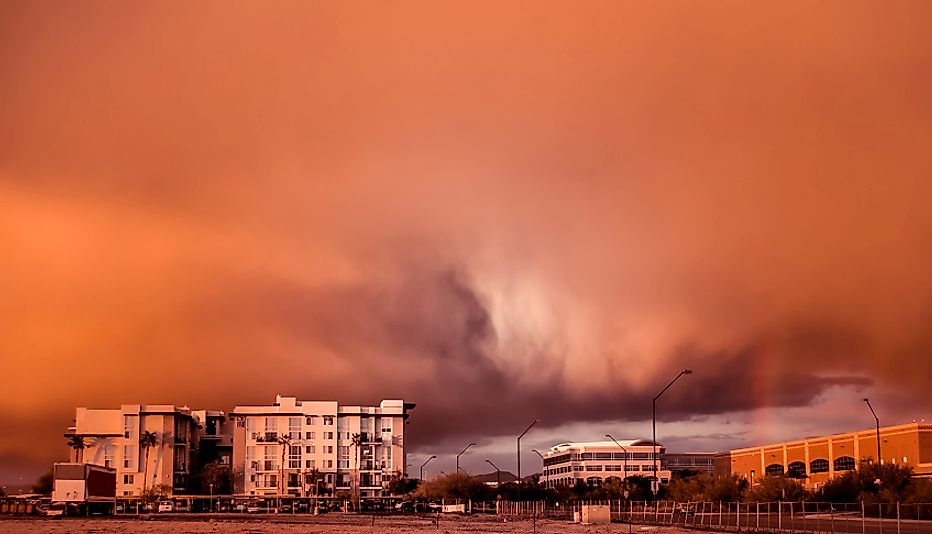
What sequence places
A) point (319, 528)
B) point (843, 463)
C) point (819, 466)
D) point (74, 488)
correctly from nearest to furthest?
point (319, 528) → point (74, 488) → point (843, 463) → point (819, 466)

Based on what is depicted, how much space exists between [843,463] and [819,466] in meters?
10.2

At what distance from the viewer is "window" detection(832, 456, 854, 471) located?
596 feet

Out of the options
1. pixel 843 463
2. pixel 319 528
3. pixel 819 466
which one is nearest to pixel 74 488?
pixel 319 528

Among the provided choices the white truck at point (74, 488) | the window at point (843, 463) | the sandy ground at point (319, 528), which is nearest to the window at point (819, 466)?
the window at point (843, 463)

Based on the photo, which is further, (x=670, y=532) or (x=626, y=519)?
(x=626, y=519)

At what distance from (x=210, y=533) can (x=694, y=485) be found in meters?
120

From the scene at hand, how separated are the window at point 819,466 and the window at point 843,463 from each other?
14.8 ft

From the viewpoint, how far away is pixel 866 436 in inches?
6924

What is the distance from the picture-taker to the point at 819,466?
195 metres

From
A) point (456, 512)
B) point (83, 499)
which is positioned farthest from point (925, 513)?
point (83, 499)

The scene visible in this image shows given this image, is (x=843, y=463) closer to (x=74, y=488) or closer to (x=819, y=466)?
(x=819, y=466)

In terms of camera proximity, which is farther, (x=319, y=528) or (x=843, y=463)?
(x=843, y=463)

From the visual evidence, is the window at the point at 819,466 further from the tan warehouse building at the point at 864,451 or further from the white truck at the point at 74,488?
the white truck at the point at 74,488

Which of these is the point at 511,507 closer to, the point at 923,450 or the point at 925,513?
the point at 923,450
